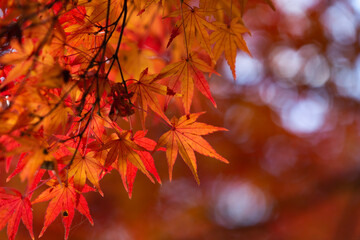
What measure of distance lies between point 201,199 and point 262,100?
1.31m

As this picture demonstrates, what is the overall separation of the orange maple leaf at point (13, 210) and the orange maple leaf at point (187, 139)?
37 cm

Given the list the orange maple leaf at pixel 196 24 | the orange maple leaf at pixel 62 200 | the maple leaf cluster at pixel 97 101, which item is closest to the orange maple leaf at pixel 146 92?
the maple leaf cluster at pixel 97 101

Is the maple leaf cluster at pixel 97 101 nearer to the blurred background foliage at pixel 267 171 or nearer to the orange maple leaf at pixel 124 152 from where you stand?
the orange maple leaf at pixel 124 152

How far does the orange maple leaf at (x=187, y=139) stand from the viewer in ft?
2.70

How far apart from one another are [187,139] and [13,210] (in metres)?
0.48

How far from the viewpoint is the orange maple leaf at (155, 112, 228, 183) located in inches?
32.4

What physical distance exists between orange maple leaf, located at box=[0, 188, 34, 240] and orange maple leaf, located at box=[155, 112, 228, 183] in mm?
373

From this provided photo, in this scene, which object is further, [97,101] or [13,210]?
[13,210]

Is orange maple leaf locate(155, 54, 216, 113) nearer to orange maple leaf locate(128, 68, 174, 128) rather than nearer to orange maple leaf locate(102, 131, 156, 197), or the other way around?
orange maple leaf locate(128, 68, 174, 128)

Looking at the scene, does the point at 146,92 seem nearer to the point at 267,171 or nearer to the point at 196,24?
the point at 196,24

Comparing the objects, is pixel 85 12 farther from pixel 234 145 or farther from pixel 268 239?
pixel 268 239

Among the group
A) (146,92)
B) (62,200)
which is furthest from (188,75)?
(62,200)

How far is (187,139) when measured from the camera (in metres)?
Answer: 0.85

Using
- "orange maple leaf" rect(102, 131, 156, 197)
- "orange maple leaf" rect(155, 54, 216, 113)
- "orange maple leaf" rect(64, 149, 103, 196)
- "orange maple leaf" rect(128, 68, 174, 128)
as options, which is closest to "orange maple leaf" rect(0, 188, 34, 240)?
"orange maple leaf" rect(64, 149, 103, 196)
